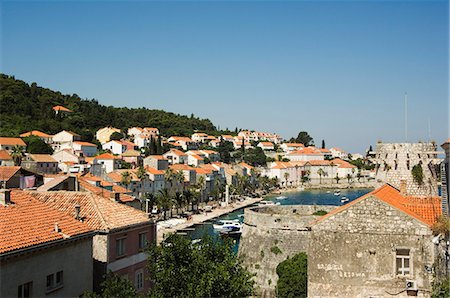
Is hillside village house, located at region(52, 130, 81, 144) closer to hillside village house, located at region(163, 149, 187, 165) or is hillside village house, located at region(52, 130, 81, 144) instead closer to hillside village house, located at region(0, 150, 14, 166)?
hillside village house, located at region(163, 149, 187, 165)

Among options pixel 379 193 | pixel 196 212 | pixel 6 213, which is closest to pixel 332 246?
pixel 379 193

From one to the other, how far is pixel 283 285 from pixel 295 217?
3.67 metres

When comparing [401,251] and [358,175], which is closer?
[401,251]

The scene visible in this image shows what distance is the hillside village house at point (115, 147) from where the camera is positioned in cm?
13793

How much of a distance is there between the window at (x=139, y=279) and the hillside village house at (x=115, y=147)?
121 metres

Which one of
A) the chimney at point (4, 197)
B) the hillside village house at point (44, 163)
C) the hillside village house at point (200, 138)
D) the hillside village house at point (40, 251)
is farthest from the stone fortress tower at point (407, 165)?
the hillside village house at point (200, 138)

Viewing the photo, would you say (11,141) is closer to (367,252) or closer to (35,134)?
(35,134)

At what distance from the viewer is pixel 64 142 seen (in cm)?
12206

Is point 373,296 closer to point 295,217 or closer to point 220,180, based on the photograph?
point 295,217

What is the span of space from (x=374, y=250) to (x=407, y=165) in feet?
17.3

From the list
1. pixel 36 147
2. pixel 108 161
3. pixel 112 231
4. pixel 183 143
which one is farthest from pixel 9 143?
pixel 112 231

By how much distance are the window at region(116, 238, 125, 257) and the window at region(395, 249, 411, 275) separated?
9.71 metres

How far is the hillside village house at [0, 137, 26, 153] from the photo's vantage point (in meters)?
98.3

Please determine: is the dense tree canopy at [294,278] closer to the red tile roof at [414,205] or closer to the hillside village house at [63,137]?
the red tile roof at [414,205]
